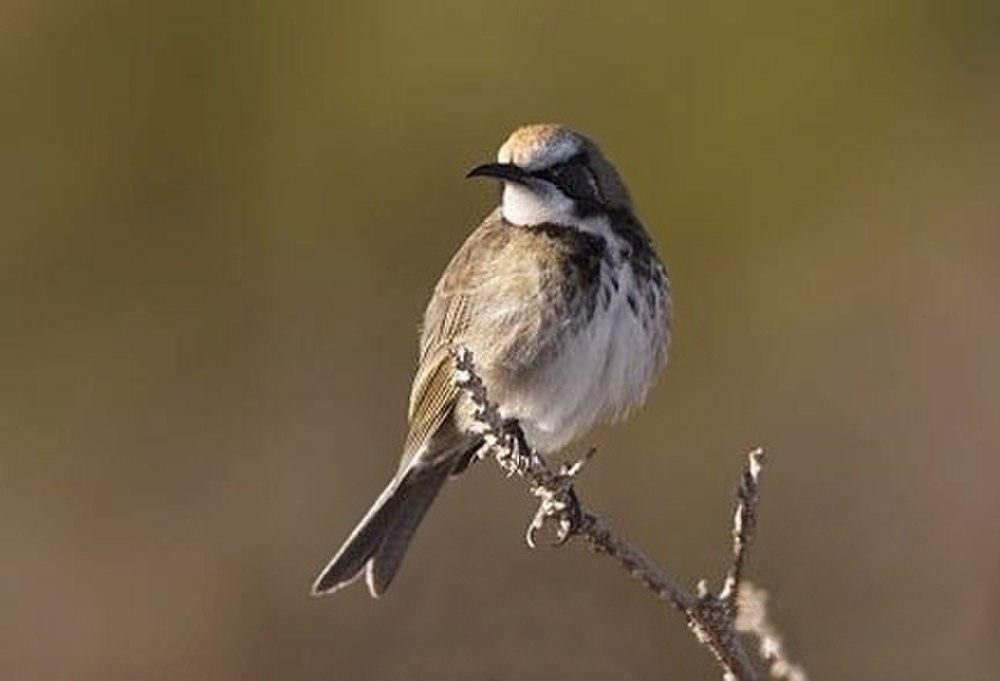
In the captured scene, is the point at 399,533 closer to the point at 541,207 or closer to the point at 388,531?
the point at 388,531

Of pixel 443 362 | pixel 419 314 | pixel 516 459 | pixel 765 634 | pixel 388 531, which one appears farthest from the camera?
pixel 419 314

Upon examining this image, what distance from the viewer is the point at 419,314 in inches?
392

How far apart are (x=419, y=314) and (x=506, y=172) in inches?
184

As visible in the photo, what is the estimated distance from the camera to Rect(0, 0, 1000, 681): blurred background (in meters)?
8.98

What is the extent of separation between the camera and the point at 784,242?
11.1 meters

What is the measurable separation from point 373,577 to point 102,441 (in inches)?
185

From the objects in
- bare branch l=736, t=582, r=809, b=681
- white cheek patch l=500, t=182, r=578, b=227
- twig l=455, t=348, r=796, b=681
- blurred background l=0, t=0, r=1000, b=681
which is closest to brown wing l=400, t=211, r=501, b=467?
white cheek patch l=500, t=182, r=578, b=227

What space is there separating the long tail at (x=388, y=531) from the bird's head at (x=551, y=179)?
27.3 inches

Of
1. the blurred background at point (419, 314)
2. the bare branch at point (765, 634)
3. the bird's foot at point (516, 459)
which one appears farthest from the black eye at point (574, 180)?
the blurred background at point (419, 314)

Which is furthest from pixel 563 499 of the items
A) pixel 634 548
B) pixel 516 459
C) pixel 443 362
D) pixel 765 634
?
pixel 443 362

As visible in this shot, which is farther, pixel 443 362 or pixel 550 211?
pixel 443 362

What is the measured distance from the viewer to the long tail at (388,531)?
584 cm

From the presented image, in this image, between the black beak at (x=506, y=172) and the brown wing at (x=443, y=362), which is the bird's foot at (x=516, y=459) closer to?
the black beak at (x=506, y=172)

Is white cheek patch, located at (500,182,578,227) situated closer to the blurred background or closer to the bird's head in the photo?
the bird's head
